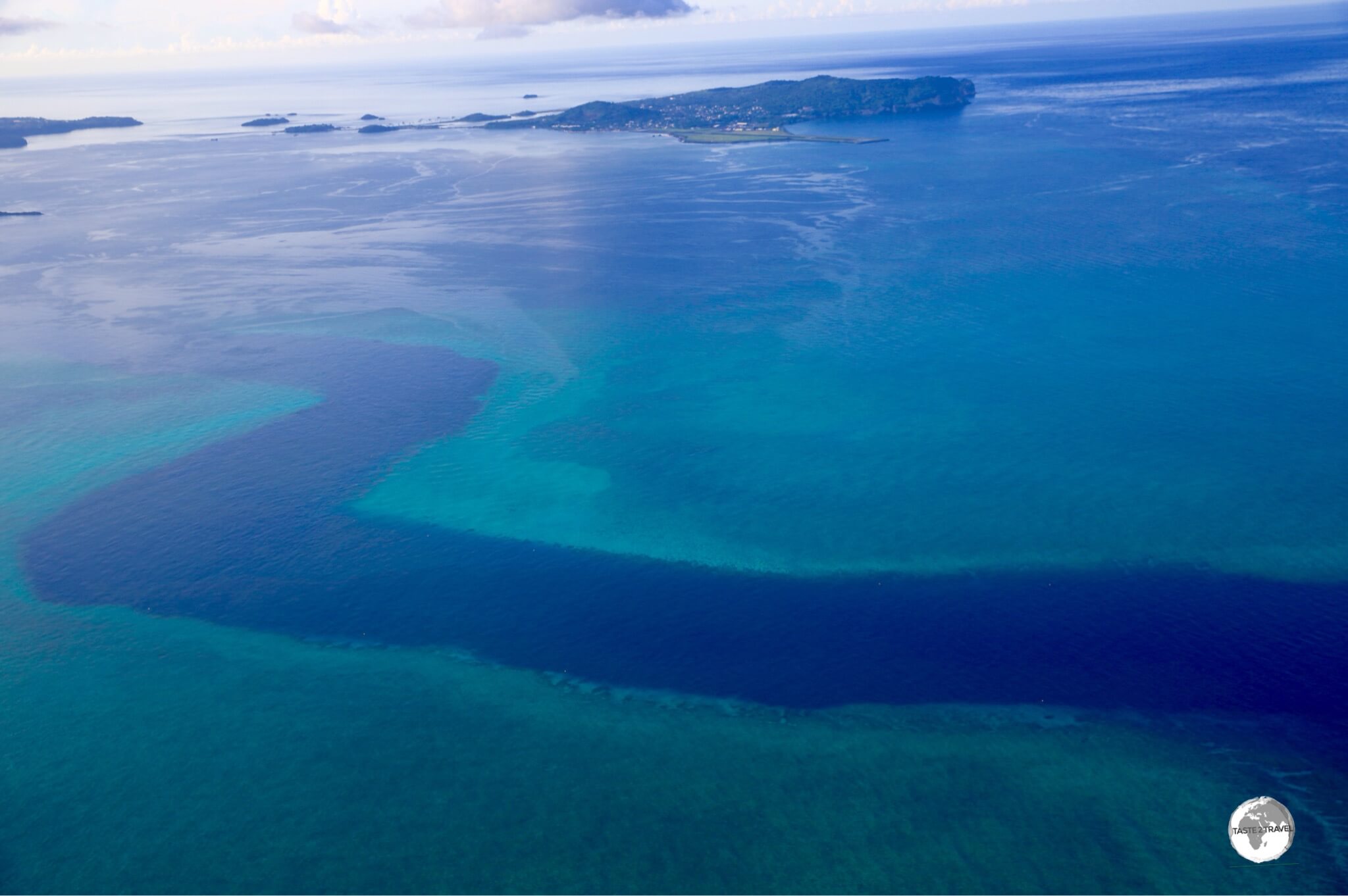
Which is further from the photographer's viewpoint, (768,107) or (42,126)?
(42,126)

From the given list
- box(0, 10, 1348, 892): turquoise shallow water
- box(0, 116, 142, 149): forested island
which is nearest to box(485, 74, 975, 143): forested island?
box(0, 10, 1348, 892): turquoise shallow water

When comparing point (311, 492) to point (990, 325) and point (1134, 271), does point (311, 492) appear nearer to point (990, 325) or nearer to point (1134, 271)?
point (990, 325)

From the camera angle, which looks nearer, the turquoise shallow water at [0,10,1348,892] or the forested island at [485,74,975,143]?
the turquoise shallow water at [0,10,1348,892]

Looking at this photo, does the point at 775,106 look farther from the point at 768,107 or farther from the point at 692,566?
the point at 692,566

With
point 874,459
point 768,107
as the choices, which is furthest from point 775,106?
point 874,459

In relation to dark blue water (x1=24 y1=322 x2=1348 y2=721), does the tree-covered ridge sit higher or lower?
higher

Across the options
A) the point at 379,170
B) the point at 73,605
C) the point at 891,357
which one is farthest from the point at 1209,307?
the point at 379,170

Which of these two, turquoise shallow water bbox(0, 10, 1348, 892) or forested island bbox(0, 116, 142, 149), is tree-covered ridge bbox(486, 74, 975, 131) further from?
forested island bbox(0, 116, 142, 149)
